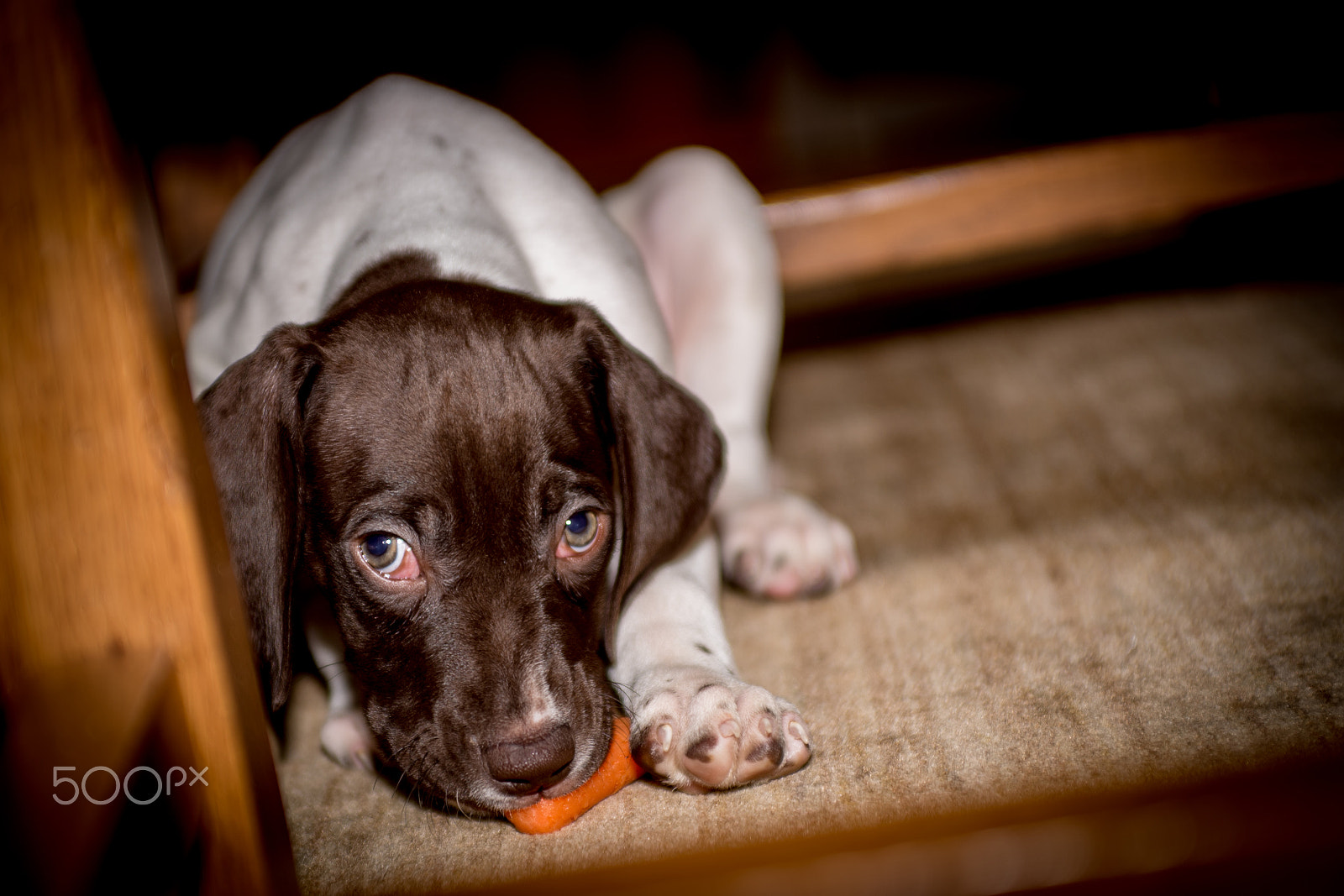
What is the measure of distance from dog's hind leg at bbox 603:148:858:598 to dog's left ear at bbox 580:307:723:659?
0.61 meters

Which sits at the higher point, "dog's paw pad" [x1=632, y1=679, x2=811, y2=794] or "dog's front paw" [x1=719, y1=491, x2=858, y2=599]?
"dog's paw pad" [x1=632, y1=679, x2=811, y2=794]

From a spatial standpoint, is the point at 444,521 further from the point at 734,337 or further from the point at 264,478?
the point at 734,337

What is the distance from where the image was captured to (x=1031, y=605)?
9.78 ft

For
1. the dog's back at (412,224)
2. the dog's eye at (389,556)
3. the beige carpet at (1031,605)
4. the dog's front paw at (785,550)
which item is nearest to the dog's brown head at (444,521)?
the dog's eye at (389,556)

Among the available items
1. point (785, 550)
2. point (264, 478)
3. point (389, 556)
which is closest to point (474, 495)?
point (389, 556)

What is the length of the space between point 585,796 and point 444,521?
65 centimetres

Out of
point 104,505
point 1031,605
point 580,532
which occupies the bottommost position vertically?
point 1031,605

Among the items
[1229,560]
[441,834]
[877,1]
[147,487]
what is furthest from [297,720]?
[877,1]

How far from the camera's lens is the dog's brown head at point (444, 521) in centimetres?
221

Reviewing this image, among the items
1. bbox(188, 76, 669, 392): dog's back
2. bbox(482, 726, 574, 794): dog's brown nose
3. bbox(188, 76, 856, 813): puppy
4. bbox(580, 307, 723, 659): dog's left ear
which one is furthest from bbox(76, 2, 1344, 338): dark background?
bbox(482, 726, 574, 794): dog's brown nose

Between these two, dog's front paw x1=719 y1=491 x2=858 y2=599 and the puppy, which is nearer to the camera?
the puppy

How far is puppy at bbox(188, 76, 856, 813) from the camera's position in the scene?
2256 mm

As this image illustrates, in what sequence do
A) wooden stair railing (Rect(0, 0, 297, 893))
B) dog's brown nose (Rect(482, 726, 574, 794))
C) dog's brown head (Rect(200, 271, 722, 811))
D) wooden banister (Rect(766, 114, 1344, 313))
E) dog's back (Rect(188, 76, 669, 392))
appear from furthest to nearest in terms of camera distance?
wooden banister (Rect(766, 114, 1344, 313)) < dog's back (Rect(188, 76, 669, 392)) < dog's brown head (Rect(200, 271, 722, 811)) < dog's brown nose (Rect(482, 726, 574, 794)) < wooden stair railing (Rect(0, 0, 297, 893))

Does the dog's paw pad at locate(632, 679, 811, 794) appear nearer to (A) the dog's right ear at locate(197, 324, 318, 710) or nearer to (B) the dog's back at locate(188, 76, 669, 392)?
(A) the dog's right ear at locate(197, 324, 318, 710)
